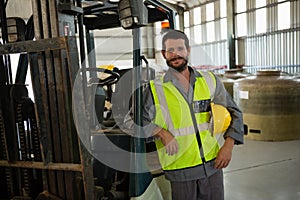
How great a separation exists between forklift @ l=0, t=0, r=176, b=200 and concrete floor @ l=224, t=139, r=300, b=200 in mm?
1188

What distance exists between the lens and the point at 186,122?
203 cm

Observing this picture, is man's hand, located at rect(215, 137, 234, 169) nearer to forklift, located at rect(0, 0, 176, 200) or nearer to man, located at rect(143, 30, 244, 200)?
man, located at rect(143, 30, 244, 200)

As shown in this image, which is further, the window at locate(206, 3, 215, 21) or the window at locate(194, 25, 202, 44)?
the window at locate(194, 25, 202, 44)

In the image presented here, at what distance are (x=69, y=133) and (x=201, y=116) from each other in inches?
38.2

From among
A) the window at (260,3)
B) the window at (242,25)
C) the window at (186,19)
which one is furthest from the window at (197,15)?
the window at (260,3)

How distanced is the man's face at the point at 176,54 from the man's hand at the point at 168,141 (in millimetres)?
459

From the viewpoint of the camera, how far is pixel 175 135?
203 centimetres

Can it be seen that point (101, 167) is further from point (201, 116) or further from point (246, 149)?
point (246, 149)

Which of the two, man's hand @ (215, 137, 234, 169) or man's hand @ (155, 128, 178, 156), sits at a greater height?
man's hand @ (155, 128, 178, 156)

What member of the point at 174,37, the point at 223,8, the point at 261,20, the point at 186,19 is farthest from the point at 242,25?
the point at 174,37

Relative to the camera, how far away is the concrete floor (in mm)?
3301

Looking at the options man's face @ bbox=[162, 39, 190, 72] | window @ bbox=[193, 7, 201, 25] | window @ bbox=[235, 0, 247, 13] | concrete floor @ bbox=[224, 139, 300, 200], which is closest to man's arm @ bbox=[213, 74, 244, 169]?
man's face @ bbox=[162, 39, 190, 72]

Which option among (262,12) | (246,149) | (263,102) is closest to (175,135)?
(246,149)

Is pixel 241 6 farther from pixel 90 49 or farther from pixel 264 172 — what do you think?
pixel 90 49
